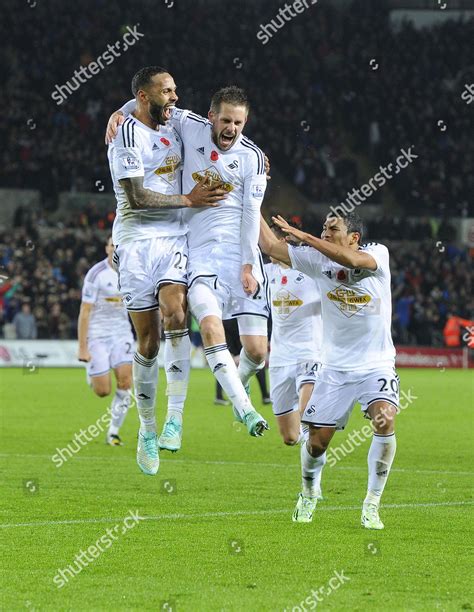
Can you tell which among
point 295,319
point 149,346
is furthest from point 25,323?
point 149,346

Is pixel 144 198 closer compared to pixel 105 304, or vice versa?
pixel 144 198

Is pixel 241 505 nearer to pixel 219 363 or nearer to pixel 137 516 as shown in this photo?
pixel 137 516

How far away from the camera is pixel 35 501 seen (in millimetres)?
10508

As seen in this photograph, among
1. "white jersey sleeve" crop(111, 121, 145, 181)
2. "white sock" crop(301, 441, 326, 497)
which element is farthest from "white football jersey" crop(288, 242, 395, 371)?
"white jersey sleeve" crop(111, 121, 145, 181)

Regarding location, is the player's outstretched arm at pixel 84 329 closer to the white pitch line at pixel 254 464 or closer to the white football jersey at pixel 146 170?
the white pitch line at pixel 254 464

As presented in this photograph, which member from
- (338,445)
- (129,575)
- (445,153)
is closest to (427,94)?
(445,153)

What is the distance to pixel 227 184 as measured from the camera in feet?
29.7

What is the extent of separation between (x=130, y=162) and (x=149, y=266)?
83 cm

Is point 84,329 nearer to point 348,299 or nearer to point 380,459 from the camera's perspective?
point 348,299

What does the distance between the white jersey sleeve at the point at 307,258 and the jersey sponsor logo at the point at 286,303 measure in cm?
350

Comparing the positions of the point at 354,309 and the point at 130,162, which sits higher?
the point at 130,162

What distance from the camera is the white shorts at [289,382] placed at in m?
13.1

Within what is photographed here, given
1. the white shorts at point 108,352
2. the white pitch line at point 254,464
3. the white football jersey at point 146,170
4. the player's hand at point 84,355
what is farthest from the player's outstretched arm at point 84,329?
the white football jersey at point 146,170

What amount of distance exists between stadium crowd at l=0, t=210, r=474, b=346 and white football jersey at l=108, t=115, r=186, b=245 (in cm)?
2305
